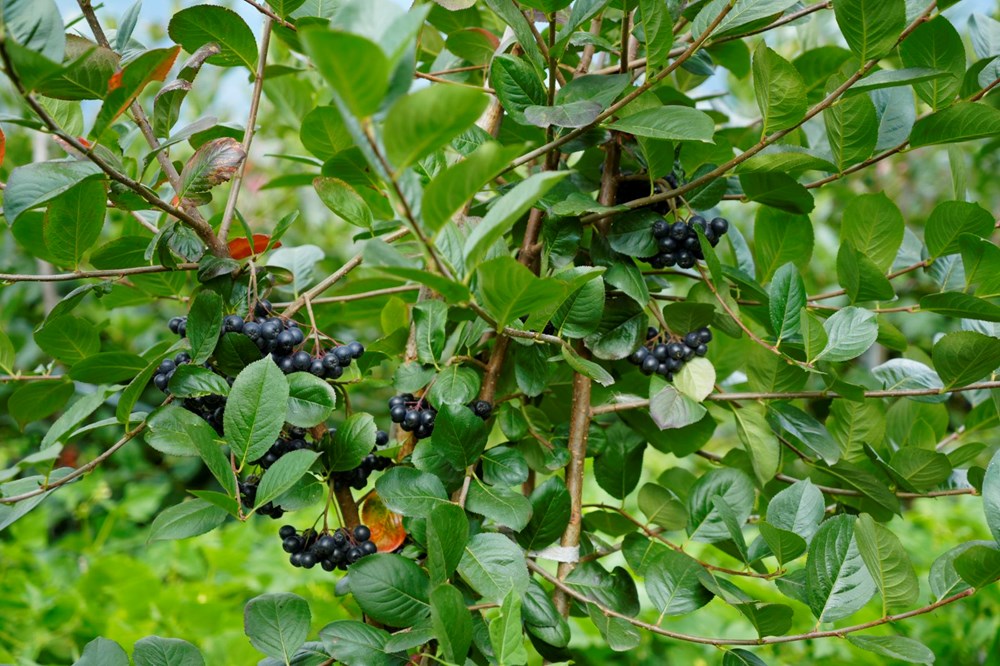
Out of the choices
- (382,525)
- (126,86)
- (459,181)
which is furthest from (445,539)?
(126,86)

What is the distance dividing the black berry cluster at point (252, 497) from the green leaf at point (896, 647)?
418 millimetres

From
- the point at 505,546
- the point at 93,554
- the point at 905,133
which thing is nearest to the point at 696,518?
the point at 505,546

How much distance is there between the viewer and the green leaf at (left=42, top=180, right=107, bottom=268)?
2.00 feet

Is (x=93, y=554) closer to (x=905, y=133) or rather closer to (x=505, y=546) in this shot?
(x=505, y=546)

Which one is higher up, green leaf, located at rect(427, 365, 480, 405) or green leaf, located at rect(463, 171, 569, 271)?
green leaf, located at rect(463, 171, 569, 271)

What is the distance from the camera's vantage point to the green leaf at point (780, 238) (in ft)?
2.48

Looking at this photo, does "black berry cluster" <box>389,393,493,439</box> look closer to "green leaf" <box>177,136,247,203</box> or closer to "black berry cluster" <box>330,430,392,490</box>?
"black berry cluster" <box>330,430,392,490</box>

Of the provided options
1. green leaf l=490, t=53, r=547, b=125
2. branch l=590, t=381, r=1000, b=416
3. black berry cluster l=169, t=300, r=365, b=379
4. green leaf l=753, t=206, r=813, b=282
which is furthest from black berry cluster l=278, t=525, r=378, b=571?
green leaf l=753, t=206, r=813, b=282

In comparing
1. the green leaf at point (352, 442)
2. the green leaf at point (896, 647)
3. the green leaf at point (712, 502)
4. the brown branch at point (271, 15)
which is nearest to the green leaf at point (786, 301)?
the green leaf at point (712, 502)

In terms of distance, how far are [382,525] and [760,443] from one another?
329 mm

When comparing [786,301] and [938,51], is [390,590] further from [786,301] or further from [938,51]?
[938,51]

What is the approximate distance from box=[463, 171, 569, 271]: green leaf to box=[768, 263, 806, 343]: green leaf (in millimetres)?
313

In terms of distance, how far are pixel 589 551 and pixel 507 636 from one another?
263mm

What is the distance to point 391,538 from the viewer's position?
0.68 meters
